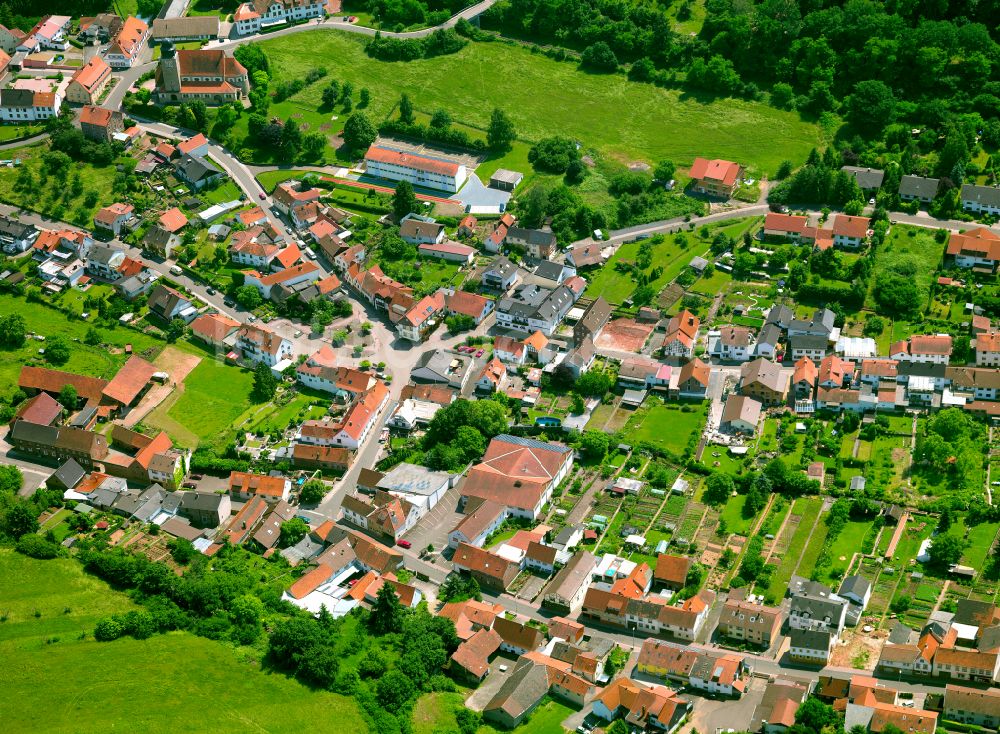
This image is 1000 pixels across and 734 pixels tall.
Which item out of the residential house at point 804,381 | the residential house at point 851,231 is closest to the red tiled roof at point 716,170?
the residential house at point 851,231

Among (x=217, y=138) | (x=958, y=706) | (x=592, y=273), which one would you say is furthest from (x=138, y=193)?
(x=958, y=706)

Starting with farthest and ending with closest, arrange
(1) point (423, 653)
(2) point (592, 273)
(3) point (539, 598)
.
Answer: (2) point (592, 273) → (3) point (539, 598) → (1) point (423, 653)

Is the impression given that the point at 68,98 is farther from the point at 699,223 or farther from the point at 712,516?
the point at 712,516

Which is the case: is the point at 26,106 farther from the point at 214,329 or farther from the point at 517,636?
the point at 517,636

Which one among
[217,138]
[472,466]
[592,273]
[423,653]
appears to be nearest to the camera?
[423,653]

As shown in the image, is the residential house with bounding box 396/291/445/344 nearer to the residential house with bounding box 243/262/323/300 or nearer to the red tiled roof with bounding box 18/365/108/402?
the residential house with bounding box 243/262/323/300

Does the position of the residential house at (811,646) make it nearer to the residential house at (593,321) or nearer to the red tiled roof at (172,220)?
the residential house at (593,321)

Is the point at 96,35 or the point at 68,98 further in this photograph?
the point at 96,35

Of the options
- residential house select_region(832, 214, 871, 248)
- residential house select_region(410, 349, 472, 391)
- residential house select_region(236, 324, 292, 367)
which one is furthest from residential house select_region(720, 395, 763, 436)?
residential house select_region(236, 324, 292, 367)

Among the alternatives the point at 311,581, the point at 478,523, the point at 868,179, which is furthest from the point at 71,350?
the point at 868,179
